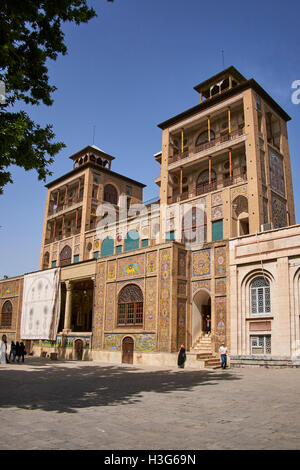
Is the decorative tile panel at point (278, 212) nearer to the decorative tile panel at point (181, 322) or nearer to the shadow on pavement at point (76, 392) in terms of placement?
the decorative tile panel at point (181, 322)

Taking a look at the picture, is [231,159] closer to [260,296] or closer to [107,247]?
[260,296]

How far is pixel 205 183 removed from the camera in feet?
93.7

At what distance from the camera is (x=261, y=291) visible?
67.9 ft

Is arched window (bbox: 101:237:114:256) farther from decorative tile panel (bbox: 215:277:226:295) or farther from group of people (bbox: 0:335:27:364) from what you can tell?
decorative tile panel (bbox: 215:277:226:295)

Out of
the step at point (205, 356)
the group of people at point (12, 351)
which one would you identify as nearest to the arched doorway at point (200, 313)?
the step at point (205, 356)

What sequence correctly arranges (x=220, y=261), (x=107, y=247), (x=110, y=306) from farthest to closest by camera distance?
(x=107, y=247), (x=110, y=306), (x=220, y=261)

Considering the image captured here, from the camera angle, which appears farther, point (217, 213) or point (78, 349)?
point (78, 349)

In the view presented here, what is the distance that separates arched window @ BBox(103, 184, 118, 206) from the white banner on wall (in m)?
10.2

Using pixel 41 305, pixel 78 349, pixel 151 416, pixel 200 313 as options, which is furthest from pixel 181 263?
pixel 151 416

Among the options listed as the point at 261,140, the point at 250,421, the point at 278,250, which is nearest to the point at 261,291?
the point at 278,250

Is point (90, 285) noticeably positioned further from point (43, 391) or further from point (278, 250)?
point (43, 391)

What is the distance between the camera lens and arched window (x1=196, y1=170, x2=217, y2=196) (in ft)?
89.7

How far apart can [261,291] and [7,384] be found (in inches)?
521

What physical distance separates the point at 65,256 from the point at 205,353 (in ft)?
71.2
